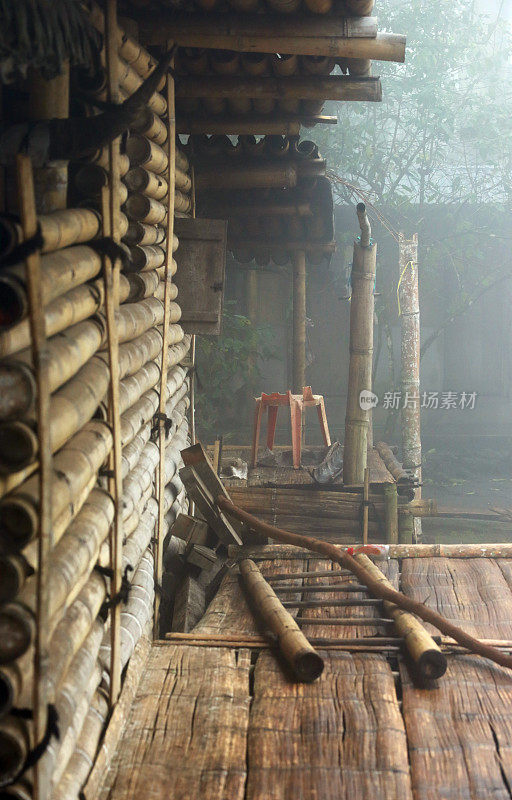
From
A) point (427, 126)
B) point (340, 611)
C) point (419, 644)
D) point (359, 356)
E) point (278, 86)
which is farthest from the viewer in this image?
point (427, 126)

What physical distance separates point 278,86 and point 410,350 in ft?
14.0

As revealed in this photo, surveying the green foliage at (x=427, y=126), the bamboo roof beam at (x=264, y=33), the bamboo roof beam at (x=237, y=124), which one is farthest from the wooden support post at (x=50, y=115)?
the green foliage at (x=427, y=126)

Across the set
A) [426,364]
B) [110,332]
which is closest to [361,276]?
[110,332]

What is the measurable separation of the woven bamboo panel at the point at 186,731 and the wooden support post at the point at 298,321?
5.92 metres

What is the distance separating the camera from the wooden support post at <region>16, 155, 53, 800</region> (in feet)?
6.12

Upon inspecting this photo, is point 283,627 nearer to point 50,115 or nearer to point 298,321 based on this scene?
point 50,115

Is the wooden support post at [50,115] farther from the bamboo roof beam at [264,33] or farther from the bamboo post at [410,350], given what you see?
the bamboo post at [410,350]

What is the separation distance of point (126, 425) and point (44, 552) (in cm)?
168

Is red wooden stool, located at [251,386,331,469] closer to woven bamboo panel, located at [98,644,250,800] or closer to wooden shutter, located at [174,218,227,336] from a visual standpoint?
wooden shutter, located at [174,218,227,336]

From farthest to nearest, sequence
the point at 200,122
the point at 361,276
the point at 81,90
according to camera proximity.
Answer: the point at 361,276, the point at 200,122, the point at 81,90

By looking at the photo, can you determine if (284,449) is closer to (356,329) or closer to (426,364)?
(356,329)

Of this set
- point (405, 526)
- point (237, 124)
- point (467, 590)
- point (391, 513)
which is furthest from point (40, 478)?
point (405, 526)

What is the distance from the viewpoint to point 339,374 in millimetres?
13070

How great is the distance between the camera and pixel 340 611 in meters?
4.20
